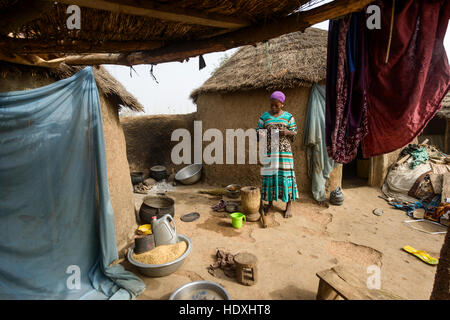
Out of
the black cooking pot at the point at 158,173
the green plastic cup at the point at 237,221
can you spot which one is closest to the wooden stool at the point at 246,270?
the green plastic cup at the point at 237,221

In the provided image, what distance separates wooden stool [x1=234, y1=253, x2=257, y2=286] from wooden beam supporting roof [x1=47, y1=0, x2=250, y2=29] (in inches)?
81.6

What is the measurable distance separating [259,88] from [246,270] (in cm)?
386

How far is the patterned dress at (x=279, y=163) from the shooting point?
11.6 ft

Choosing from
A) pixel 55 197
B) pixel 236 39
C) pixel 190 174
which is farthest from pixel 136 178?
pixel 236 39

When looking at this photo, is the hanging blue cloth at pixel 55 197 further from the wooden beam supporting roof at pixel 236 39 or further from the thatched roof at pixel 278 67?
the thatched roof at pixel 278 67

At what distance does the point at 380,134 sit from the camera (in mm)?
1622

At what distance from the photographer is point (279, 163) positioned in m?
3.66

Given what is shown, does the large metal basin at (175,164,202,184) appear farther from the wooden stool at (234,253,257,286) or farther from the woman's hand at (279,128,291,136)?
the wooden stool at (234,253,257,286)

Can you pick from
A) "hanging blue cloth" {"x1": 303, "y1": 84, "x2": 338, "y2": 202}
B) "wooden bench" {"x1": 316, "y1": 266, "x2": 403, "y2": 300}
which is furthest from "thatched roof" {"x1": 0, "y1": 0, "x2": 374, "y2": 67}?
"hanging blue cloth" {"x1": 303, "y1": 84, "x2": 338, "y2": 202}

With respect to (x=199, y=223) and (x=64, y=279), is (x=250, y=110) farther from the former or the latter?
(x=64, y=279)

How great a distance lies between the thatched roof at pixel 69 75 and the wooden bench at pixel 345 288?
2.98 m

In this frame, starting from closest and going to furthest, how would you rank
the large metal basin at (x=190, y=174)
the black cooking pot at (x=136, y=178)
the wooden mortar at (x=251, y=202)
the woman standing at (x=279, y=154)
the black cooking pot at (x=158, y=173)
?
the woman standing at (x=279, y=154) → the wooden mortar at (x=251, y=202) → the black cooking pot at (x=136, y=178) → the large metal basin at (x=190, y=174) → the black cooking pot at (x=158, y=173)

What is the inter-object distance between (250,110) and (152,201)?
295cm

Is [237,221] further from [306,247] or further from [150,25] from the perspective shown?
[150,25]
